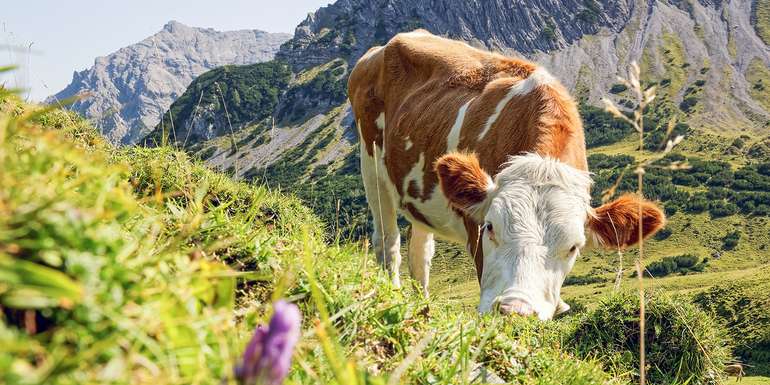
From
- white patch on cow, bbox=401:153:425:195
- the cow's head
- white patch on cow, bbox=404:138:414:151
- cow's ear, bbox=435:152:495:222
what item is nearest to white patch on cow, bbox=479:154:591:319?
the cow's head

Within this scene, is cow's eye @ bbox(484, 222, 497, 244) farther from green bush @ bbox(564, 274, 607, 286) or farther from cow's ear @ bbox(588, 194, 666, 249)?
green bush @ bbox(564, 274, 607, 286)

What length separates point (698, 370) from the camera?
23.7 feet

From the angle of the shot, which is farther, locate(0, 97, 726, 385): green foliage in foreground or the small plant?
the small plant

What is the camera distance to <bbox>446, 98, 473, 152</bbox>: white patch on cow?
8.25m

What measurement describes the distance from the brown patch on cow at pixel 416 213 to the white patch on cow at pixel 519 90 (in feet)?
5.57

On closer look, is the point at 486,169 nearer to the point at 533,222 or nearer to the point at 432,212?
the point at 432,212

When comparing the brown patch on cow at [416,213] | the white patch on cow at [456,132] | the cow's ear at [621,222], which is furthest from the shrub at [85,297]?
the brown patch on cow at [416,213]

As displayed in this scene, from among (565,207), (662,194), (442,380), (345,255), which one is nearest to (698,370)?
(565,207)

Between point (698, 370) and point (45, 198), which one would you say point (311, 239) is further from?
point (698, 370)

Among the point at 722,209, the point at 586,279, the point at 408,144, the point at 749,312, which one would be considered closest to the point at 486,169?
the point at 408,144

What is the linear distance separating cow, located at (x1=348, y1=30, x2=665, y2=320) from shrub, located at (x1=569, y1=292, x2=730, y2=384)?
1.53 meters

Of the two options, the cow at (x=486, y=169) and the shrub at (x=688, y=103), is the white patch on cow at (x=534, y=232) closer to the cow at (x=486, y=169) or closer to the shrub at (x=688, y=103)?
the cow at (x=486, y=169)

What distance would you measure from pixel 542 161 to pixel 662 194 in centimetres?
14488

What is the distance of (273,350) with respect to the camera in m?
1.18
